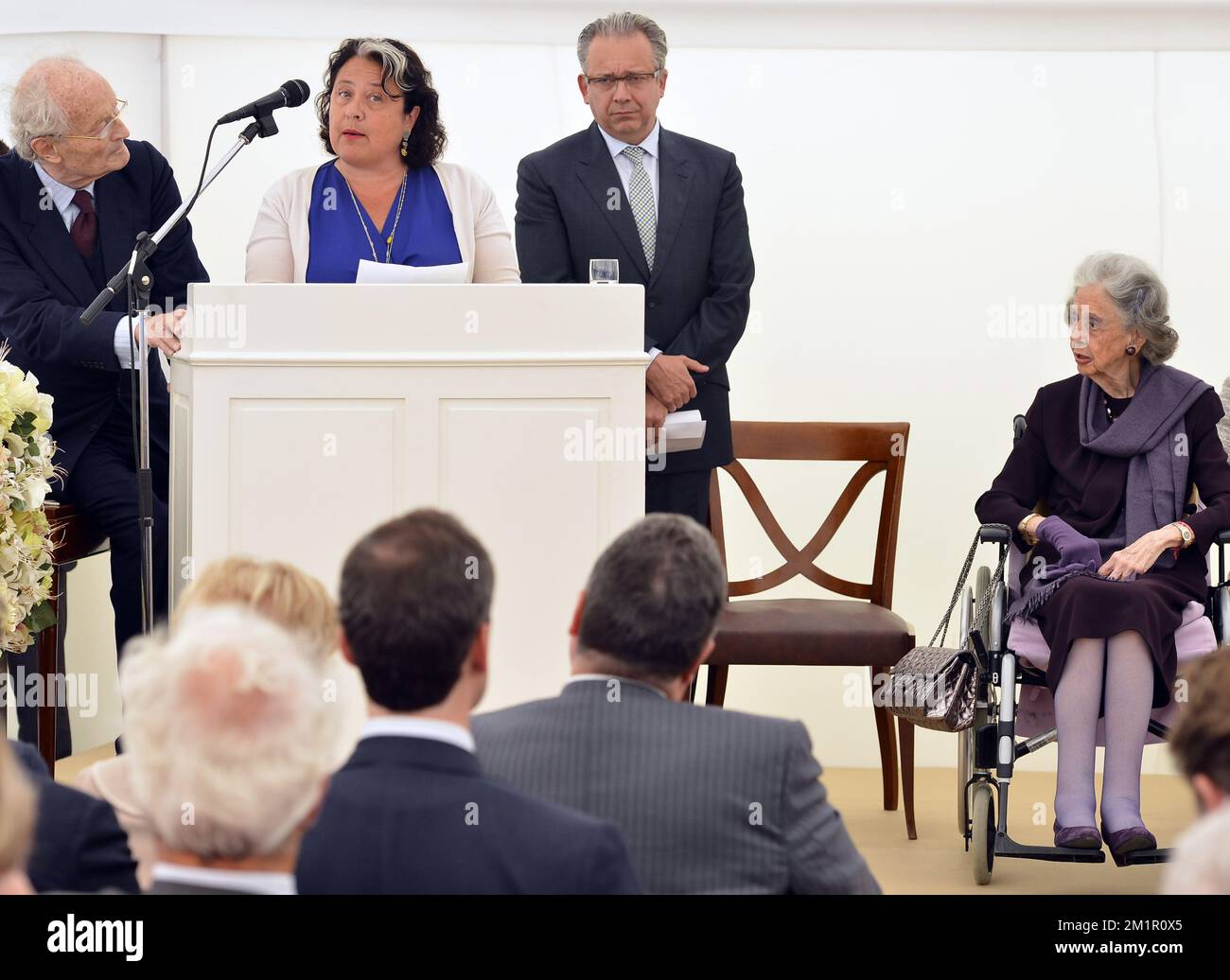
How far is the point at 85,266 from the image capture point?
4.04m

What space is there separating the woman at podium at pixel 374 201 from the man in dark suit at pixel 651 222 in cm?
29

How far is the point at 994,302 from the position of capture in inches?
194

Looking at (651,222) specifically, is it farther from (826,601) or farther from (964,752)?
(964,752)

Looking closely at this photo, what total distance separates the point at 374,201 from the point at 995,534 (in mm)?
1599

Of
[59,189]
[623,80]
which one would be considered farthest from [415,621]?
[59,189]

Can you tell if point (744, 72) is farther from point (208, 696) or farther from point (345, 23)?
point (208, 696)

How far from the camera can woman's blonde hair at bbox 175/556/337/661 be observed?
201 cm

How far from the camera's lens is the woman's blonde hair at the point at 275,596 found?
2.01m

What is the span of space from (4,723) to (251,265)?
1425 millimetres

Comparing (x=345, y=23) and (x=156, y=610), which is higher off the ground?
(x=345, y=23)

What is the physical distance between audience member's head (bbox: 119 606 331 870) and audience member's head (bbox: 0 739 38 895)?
13cm

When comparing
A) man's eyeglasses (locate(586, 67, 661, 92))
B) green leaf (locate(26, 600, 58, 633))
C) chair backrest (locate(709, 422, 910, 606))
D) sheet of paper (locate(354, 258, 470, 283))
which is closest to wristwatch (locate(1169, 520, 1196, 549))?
chair backrest (locate(709, 422, 910, 606))

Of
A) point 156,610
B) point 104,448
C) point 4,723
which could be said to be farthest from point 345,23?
point 4,723

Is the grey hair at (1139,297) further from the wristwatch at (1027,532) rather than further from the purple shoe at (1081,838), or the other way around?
the purple shoe at (1081,838)
